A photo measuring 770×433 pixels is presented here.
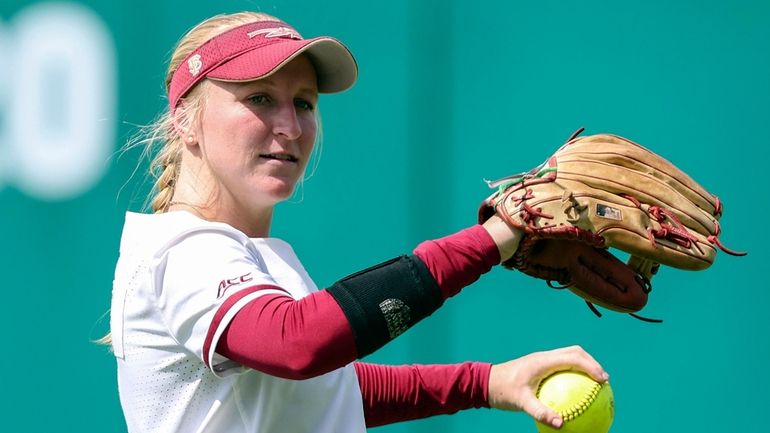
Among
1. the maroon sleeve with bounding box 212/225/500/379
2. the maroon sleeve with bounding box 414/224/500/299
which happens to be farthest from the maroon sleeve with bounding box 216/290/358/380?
the maroon sleeve with bounding box 414/224/500/299

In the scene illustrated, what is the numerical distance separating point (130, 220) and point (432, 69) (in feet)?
4.59

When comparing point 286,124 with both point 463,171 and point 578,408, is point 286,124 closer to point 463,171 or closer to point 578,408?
point 578,408

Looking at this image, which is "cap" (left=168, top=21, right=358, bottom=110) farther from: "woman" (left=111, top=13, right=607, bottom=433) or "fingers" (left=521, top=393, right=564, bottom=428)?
"fingers" (left=521, top=393, right=564, bottom=428)

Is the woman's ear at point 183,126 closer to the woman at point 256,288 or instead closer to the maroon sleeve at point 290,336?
the woman at point 256,288

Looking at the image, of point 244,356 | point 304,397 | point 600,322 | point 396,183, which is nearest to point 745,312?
point 600,322

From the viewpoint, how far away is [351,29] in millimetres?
3160

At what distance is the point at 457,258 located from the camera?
171 centimetres

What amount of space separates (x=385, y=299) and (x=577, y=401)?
501 millimetres

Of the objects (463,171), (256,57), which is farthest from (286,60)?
(463,171)

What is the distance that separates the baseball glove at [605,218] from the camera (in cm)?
189

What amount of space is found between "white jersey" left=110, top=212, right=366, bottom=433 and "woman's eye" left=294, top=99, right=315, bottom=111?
25 centimetres

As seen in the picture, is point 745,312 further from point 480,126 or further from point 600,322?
point 480,126

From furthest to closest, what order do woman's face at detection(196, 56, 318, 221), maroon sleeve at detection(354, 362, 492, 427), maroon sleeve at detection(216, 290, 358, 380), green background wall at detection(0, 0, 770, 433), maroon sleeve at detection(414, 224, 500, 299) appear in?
1. green background wall at detection(0, 0, 770, 433)
2. maroon sleeve at detection(354, 362, 492, 427)
3. woman's face at detection(196, 56, 318, 221)
4. maroon sleeve at detection(414, 224, 500, 299)
5. maroon sleeve at detection(216, 290, 358, 380)

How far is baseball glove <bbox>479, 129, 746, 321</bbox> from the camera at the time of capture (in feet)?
6.20
